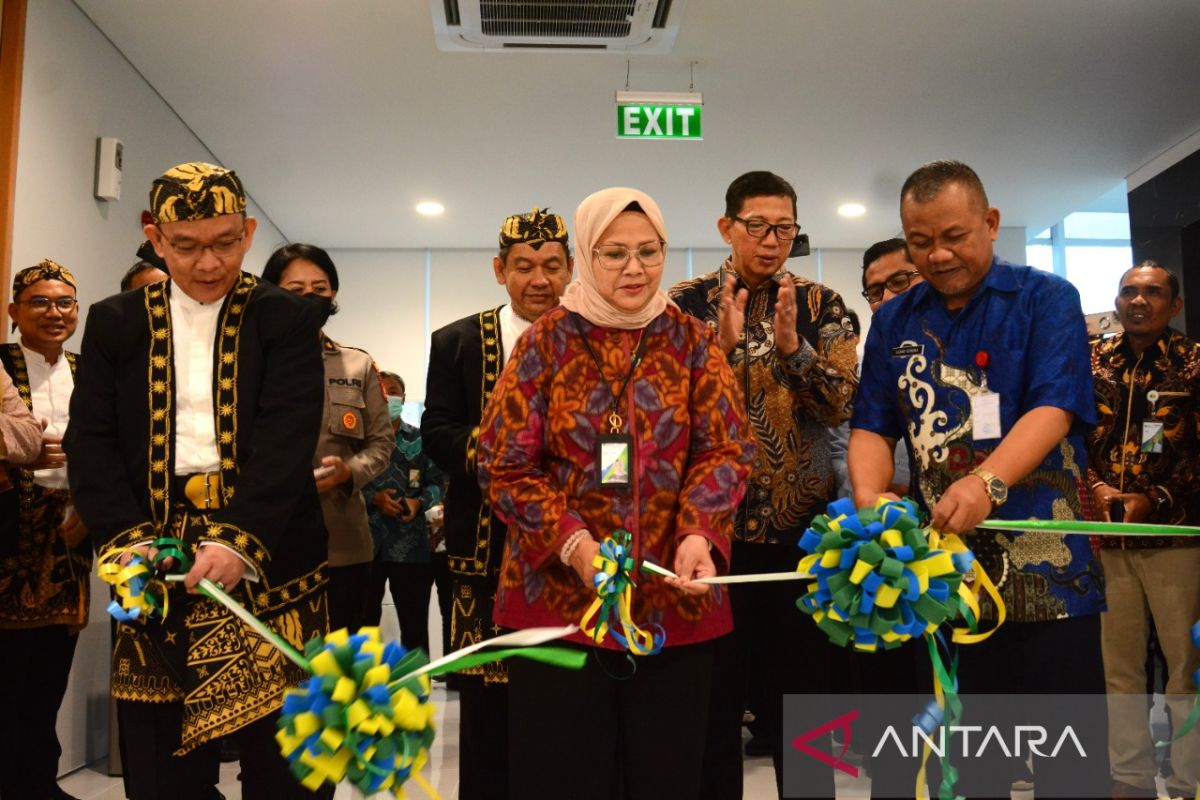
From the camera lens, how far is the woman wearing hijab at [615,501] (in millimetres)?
1896

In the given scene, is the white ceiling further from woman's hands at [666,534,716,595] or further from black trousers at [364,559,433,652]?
woman's hands at [666,534,716,595]

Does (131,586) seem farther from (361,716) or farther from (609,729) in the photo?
(609,729)

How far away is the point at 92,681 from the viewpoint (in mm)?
4453

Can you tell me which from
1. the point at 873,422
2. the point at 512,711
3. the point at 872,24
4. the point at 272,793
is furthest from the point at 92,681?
the point at 872,24

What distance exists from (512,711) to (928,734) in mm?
747

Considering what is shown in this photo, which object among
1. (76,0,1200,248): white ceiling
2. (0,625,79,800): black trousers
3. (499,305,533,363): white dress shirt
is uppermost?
(76,0,1200,248): white ceiling

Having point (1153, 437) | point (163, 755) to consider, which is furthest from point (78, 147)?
point (1153, 437)

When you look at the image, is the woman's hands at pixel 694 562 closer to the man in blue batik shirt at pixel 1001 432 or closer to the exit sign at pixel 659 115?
the man in blue batik shirt at pixel 1001 432

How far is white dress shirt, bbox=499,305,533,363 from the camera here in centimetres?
270

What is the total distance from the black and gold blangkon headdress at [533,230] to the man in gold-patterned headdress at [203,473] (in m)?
0.75

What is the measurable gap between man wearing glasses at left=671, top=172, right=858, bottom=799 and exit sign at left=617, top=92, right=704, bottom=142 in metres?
3.00

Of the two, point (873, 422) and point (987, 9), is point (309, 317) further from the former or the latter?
point (987, 9)

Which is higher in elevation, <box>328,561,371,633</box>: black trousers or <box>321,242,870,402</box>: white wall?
<box>321,242,870,402</box>: white wall

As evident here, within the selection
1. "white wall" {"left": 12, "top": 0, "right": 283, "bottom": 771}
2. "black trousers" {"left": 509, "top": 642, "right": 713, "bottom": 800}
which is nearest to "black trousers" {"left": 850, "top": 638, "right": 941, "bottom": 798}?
"black trousers" {"left": 509, "top": 642, "right": 713, "bottom": 800}
